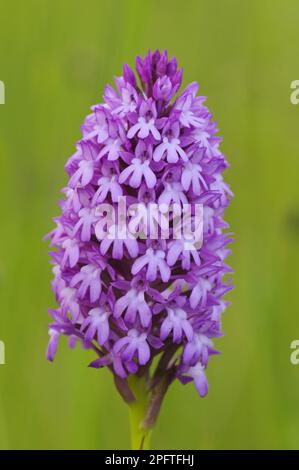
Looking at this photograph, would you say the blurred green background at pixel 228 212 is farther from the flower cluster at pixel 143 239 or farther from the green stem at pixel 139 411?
the flower cluster at pixel 143 239

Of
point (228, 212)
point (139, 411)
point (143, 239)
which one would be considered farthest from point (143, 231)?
point (228, 212)

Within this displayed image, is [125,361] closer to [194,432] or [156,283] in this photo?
[156,283]

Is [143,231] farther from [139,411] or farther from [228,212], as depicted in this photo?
[228,212]

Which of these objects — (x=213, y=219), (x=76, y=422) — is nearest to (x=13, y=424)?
(x=76, y=422)

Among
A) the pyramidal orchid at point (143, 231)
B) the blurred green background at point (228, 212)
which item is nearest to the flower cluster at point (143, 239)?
the pyramidal orchid at point (143, 231)

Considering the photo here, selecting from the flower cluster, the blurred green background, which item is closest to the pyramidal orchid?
the flower cluster

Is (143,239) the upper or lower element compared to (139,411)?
upper
